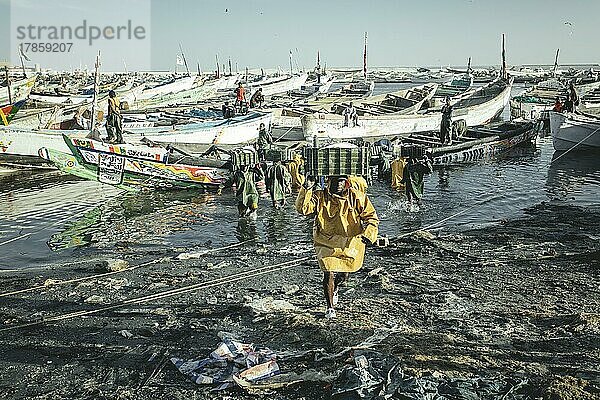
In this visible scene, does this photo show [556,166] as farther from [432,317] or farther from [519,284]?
[432,317]

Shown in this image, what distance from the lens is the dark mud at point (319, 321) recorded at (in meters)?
4.61

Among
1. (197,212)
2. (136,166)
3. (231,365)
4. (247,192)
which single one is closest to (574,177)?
(247,192)

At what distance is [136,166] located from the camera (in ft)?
46.3

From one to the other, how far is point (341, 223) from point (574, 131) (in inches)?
691

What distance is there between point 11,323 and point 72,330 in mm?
828

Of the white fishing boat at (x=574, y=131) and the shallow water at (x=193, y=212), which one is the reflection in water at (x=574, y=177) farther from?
the white fishing boat at (x=574, y=131)

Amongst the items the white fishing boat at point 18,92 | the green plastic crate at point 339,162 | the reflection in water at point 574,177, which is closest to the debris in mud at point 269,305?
the green plastic crate at point 339,162

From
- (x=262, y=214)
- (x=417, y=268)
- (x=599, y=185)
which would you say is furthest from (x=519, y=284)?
(x=599, y=185)

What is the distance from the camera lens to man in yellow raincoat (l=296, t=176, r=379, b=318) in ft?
18.0

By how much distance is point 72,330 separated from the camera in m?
5.79

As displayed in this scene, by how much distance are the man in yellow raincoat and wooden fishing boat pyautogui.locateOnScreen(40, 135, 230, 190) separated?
942cm

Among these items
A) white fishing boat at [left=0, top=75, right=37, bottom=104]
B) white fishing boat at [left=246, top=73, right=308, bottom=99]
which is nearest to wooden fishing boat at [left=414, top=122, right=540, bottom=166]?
white fishing boat at [left=0, top=75, right=37, bottom=104]

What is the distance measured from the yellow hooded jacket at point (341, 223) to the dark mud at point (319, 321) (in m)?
0.70

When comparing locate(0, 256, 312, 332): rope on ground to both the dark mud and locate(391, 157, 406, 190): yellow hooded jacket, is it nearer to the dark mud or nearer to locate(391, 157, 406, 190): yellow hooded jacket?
the dark mud
